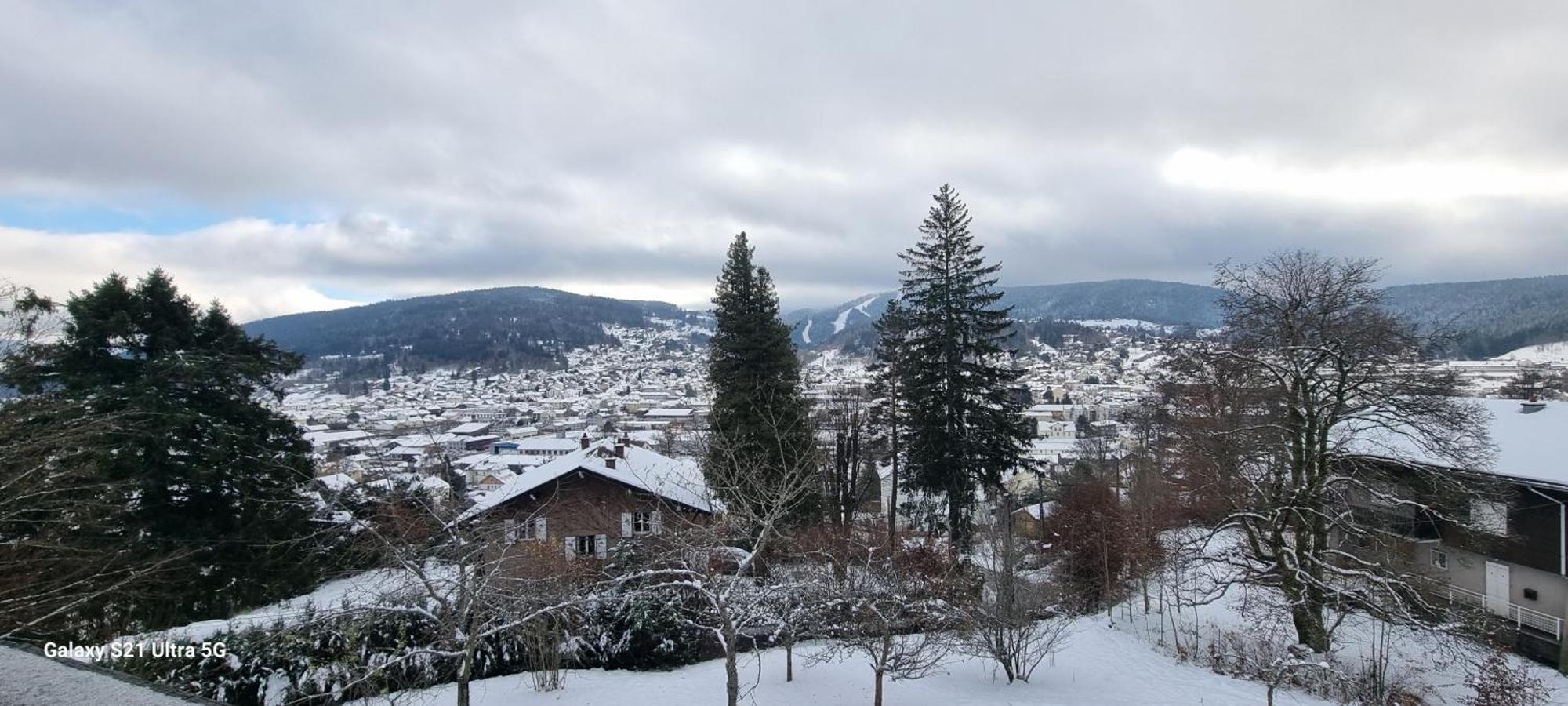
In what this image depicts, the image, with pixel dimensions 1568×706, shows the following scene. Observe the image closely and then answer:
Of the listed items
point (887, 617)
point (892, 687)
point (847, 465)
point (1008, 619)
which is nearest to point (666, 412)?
point (847, 465)

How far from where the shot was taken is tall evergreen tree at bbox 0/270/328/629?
570 inches

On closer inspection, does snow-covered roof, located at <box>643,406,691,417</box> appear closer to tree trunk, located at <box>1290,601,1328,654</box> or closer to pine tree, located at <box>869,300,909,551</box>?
pine tree, located at <box>869,300,909,551</box>

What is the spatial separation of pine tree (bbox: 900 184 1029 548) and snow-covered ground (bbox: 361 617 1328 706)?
6.90 m

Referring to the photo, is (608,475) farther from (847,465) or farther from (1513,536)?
(1513,536)

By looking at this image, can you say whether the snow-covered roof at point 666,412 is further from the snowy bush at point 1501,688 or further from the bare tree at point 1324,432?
the snowy bush at point 1501,688

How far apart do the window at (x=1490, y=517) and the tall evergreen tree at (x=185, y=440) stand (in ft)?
89.5

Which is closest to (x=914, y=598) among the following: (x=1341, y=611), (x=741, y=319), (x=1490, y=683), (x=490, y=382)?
(x=1341, y=611)

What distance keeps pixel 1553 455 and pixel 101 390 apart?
3402 cm

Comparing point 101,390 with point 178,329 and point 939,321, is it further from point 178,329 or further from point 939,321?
point 939,321

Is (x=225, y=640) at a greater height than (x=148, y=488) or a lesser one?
lesser

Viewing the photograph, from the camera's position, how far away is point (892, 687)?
1247 centimetres

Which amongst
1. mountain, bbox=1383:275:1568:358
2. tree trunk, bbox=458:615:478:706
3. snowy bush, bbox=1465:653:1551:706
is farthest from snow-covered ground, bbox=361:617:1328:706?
mountain, bbox=1383:275:1568:358

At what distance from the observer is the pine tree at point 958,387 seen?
812 inches

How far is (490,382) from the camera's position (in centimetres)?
16762
